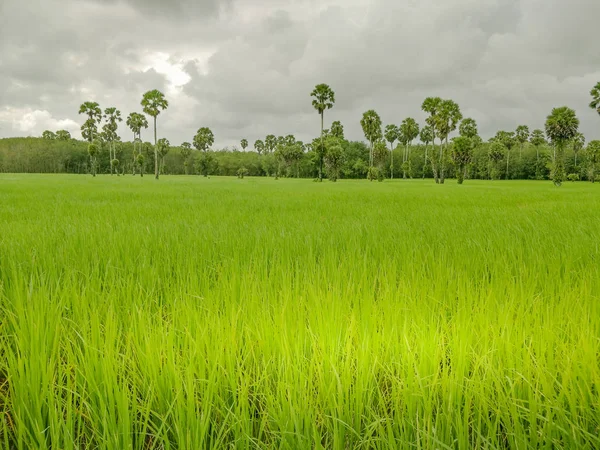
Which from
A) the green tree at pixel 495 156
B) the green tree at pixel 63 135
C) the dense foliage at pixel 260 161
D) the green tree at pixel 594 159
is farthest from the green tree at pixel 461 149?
the green tree at pixel 63 135

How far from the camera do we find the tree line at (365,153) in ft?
191

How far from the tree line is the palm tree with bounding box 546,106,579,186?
4.5 inches

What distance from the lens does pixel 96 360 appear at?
4.70 ft

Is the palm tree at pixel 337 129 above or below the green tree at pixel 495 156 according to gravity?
above

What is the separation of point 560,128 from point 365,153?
63.8 m

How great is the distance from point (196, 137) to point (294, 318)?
117m

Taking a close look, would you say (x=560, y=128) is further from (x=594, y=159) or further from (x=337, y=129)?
(x=337, y=129)

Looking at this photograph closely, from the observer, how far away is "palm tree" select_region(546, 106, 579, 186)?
46.5 meters

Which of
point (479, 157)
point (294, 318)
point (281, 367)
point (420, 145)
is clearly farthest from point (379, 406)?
point (420, 145)

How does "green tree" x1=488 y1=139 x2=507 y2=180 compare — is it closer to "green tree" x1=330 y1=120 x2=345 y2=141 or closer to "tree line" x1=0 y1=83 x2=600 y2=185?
"tree line" x1=0 y1=83 x2=600 y2=185

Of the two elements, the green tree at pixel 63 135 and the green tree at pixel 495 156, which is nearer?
the green tree at pixel 495 156

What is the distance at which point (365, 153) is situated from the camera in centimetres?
10850

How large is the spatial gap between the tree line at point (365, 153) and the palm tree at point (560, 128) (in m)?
0.12

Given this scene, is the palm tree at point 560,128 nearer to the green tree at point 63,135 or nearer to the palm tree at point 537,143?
the palm tree at point 537,143
